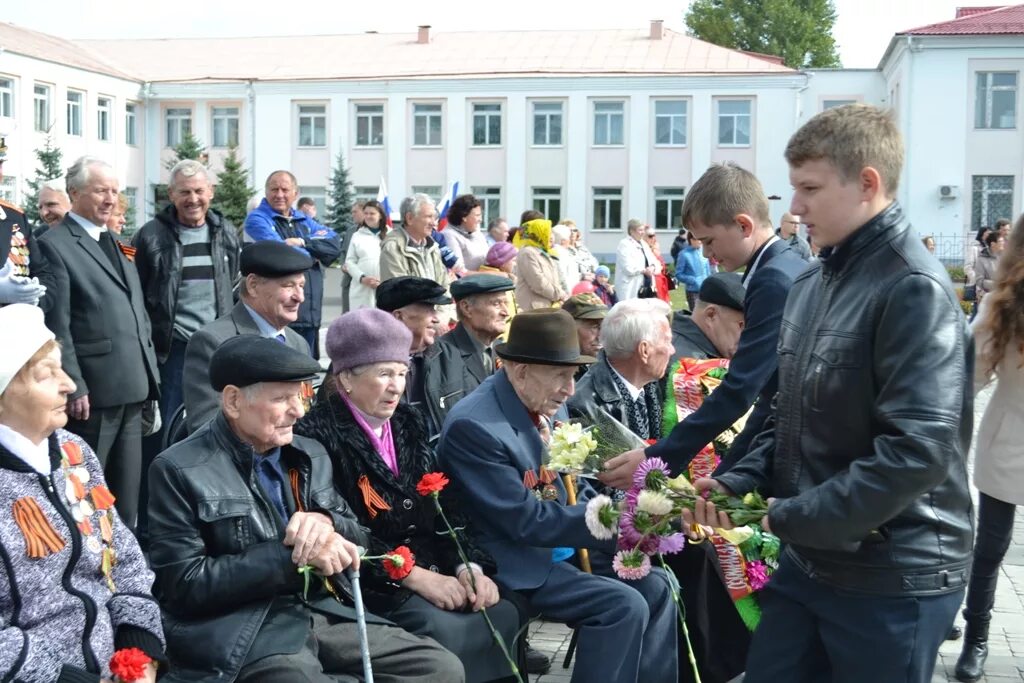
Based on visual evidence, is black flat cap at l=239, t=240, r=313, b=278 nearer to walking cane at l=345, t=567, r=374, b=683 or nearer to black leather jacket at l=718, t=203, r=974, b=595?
walking cane at l=345, t=567, r=374, b=683

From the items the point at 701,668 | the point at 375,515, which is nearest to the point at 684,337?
the point at 701,668

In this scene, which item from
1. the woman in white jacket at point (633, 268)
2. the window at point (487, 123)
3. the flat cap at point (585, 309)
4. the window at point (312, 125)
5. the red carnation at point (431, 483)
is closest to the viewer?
the red carnation at point (431, 483)

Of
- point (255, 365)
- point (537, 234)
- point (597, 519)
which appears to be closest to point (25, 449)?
point (255, 365)

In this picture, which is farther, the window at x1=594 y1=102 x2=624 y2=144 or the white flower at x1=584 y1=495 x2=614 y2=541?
the window at x1=594 y1=102 x2=624 y2=144

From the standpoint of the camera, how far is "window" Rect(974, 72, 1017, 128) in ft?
138

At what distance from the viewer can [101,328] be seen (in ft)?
20.7

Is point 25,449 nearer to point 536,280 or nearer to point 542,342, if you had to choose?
point 542,342

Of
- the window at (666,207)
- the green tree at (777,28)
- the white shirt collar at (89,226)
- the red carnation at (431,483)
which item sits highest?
the green tree at (777,28)

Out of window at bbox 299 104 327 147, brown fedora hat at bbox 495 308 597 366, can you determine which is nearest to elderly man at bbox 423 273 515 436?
brown fedora hat at bbox 495 308 597 366

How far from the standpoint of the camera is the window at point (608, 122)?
4716cm

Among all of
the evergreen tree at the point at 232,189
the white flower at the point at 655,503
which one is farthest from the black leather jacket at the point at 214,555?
the evergreen tree at the point at 232,189

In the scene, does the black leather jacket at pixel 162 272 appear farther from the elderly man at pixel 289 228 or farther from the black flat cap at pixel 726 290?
the black flat cap at pixel 726 290

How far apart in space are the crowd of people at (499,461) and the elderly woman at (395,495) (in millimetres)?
11

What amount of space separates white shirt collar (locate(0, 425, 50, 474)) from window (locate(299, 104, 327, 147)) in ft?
154
